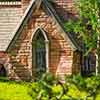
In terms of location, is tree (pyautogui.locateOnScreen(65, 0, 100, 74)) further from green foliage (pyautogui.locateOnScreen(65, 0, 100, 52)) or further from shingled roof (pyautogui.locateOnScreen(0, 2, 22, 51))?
shingled roof (pyautogui.locateOnScreen(0, 2, 22, 51))

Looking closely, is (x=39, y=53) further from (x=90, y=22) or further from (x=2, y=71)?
(x=90, y=22)

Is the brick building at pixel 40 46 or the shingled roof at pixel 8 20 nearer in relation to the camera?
the brick building at pixel 40 46

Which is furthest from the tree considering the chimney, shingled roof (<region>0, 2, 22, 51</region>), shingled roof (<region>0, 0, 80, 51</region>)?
shingled roof (<region>0, 2, 22, 51</region>)

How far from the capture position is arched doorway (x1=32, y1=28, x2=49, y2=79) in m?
28.8

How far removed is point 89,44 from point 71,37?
2.66 meters

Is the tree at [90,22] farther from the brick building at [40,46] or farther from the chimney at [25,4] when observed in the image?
the chimney at [25,4]

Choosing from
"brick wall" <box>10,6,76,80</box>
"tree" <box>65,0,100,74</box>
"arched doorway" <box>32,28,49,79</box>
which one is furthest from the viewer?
"arched doorway" <box>32,28,49,79</box>

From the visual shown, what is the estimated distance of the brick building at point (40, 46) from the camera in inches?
1115

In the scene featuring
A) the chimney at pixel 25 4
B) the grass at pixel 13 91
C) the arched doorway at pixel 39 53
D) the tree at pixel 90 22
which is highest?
the chimney at pixel 25 4

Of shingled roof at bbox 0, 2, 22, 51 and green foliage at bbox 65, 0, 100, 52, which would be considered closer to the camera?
green foliage at bbox 65, 0, 100, 52

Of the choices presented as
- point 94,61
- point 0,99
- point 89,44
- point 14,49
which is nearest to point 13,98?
point 0,99

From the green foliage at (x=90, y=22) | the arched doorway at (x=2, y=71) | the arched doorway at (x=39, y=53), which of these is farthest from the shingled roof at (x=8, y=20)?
the green foliage at (x=90, y=22)

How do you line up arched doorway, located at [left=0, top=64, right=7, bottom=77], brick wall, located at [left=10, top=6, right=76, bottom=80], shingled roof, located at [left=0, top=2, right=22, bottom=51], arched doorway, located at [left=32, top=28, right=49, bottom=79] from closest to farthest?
brick wall, located at [left=10, top=6, right=76, bottom=80] → arched doorway, located at [left=32, top=28, right=49, bottom=79] → arched doorway, located at [left=0, top=64, right=7, bottom=77] → shingled roof, located at [left=0, top=2, right=22, bottom=51]

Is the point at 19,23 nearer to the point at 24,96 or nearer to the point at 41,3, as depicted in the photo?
the point at 41,3
